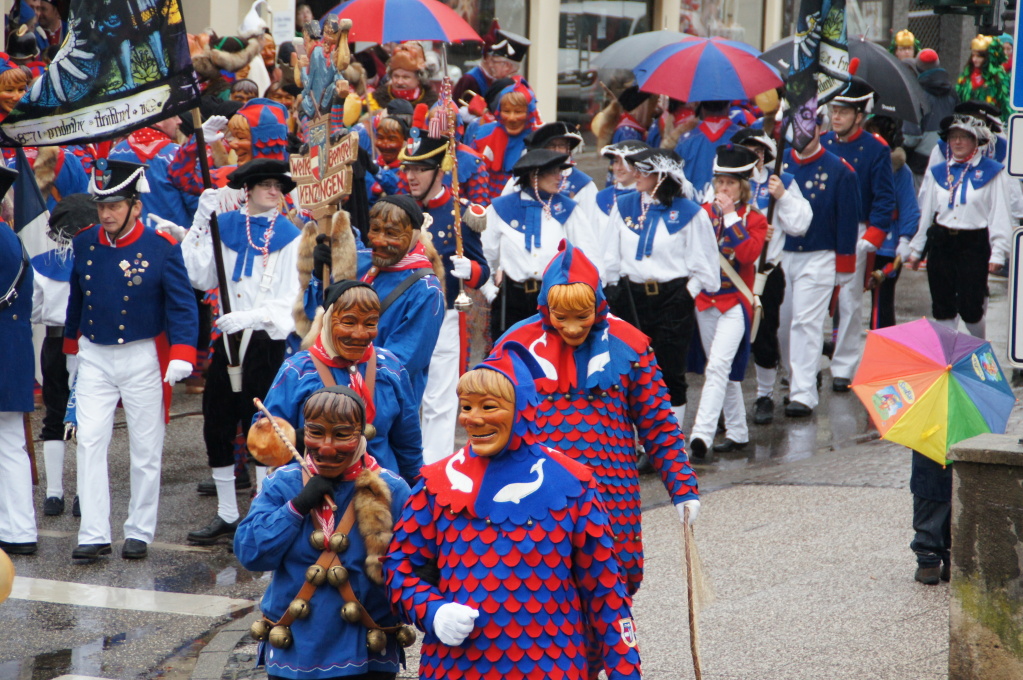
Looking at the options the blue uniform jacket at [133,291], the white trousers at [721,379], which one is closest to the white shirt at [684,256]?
the white trousers at [721,379]

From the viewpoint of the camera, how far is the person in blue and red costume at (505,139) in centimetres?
1078

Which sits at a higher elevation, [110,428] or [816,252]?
[816,252]

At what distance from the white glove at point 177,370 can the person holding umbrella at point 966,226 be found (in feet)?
22.5

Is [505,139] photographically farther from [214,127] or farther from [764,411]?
[214,127]

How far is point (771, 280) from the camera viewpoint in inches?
400

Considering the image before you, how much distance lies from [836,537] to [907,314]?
743cm

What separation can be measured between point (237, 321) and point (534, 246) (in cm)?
237

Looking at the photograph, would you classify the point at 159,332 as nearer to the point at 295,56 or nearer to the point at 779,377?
the point at 295,56

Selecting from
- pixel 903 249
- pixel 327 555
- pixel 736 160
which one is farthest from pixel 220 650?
pixel 903 249

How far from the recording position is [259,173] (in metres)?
7.11

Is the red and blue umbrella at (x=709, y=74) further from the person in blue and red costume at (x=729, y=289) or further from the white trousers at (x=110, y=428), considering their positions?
the white trousers at (x=110, y=428)

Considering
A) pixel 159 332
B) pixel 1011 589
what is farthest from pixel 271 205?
pixel 1011 589

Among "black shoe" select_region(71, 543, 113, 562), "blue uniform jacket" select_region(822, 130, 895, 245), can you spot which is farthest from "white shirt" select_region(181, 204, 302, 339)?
"blue uniform jacket" select_region(822, 130, 895, 245)

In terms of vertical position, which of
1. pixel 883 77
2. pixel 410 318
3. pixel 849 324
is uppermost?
pixel 883 77
